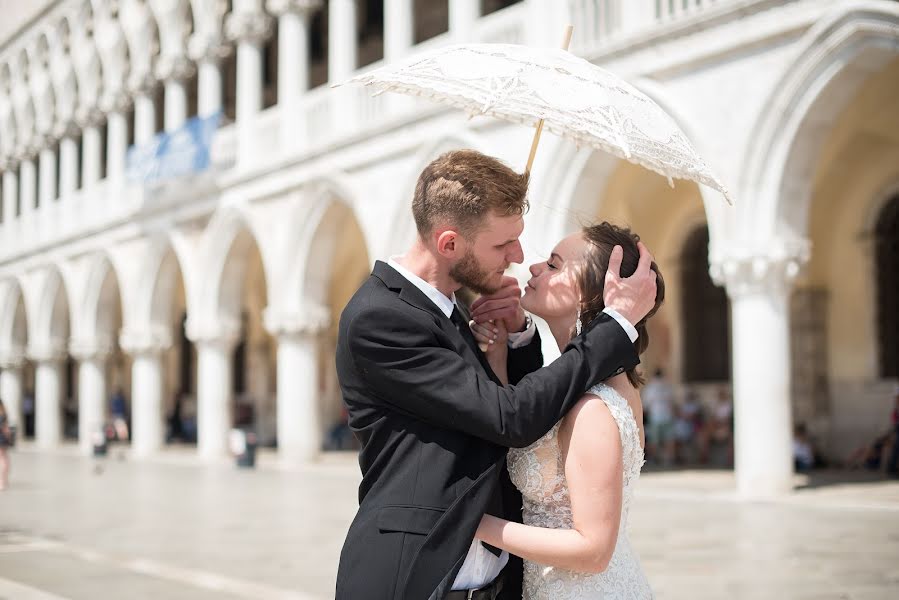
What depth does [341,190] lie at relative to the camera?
54.6ft

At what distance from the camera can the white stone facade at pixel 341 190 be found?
36.2 feet

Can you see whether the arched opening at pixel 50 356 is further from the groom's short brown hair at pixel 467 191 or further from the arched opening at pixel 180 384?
the groom's short brown hair at pixel 467 191

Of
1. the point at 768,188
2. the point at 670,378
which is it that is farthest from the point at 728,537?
the point at 670,378

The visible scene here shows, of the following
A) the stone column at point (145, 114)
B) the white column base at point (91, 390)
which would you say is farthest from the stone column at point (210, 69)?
the white column base at point (91, 390)

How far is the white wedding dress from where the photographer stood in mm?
2242

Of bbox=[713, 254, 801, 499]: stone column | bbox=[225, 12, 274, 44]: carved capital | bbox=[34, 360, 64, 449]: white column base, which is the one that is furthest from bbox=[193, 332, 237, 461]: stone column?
bbox=[713, 254, 801, 499]: stone column

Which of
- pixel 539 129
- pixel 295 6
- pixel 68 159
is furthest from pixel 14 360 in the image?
pixel 539 129

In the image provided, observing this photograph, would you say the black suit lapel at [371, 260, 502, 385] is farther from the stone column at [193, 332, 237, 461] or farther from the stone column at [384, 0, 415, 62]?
the stone column at [193, 332, 237, 461]

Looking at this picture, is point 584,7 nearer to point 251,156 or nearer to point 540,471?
point 251,156

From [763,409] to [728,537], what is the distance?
10.1 ft

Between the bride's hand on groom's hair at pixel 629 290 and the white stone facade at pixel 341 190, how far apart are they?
45cm

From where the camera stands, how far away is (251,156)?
62.3 feet

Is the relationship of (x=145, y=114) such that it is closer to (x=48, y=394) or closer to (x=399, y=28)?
(x=48, y=394)

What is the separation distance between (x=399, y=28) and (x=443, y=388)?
1440 cm
